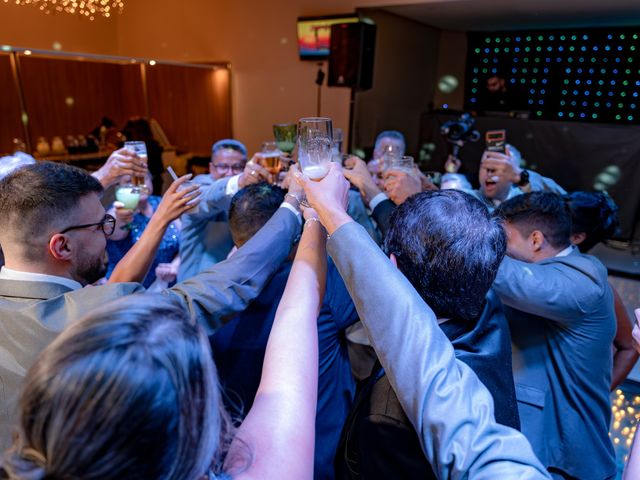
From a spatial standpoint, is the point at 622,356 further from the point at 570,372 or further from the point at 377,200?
the point at 377,200

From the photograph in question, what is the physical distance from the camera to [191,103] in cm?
795

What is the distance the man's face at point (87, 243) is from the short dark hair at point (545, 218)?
1.28 m

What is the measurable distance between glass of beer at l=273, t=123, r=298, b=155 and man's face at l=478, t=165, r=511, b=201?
1.16 meters

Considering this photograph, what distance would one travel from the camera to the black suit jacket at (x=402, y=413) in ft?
2.72

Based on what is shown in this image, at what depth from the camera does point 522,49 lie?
753 centimetres

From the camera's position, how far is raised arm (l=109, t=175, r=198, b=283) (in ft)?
4.35

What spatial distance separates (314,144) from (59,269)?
757 mm

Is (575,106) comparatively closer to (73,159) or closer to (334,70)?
(334,70)

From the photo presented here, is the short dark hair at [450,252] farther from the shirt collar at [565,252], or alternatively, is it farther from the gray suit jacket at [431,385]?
the shirt collar at [565,252]

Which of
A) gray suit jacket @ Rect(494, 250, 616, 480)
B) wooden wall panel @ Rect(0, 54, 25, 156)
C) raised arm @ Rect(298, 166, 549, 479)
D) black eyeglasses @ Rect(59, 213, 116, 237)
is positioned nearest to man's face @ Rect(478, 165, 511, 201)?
gray suit jacket @ Rect(494, 250, 616, 480)

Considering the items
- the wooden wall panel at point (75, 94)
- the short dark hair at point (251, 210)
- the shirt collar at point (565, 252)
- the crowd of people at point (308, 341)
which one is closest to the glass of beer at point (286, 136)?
the crowd of people at point (308, 341)

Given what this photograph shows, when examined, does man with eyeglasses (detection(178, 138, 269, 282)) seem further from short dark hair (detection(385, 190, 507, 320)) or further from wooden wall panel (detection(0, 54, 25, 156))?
wooden wall panel (detection(0, 54, 25, 156))

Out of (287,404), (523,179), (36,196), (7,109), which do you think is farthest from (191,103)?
(287,404)

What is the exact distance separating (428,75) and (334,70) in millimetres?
3330
